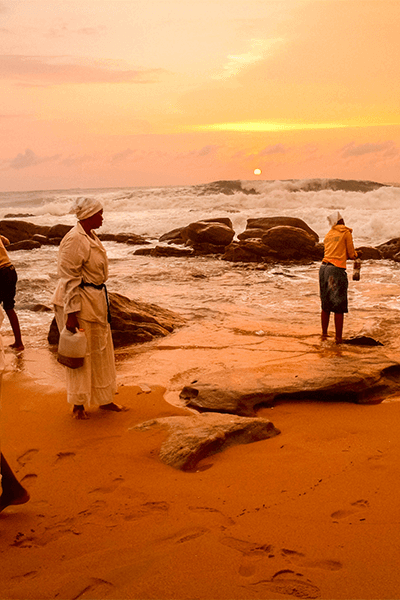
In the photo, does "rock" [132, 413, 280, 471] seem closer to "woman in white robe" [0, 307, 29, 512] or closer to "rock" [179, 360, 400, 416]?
"rock" [179, 360, 400, 416]

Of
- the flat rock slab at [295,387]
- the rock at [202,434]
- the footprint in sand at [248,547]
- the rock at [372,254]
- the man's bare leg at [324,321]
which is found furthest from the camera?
the rock at [372,254]

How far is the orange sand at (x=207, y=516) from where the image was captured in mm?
2611

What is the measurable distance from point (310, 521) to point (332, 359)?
3027 millimetres

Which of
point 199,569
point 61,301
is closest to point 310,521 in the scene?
point 199,569

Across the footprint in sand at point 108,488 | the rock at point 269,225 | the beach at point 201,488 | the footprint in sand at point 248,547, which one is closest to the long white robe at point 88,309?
the beach at point 201,488

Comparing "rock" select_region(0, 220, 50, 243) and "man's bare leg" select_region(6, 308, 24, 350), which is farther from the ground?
"rock" select_region(0, 220, 50, 243)

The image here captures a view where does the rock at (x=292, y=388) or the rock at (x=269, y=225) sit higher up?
the rock at (x=269, y=225)

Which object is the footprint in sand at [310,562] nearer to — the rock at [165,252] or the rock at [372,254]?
the rock at [372,254]

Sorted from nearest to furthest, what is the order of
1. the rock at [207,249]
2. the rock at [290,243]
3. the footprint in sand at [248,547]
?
1. the footprint in sand at [248,547]
2. the rock at [290,243]
3. the rock at [207,249]

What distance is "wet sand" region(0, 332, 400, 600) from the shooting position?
2613 mm

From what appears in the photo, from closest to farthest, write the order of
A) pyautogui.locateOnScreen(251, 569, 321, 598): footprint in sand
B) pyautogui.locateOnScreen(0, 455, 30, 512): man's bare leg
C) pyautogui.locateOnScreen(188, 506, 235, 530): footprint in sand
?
1. pyautogui.locateOnScreen(251, 569, 321, 598): footprint in sand
2. pyautogui.locateOnScreen(188, 506, 235, 530): footprint in sand
3. pyautogui.locateOnScreen(0, 455, 30, 512): man's bare leg

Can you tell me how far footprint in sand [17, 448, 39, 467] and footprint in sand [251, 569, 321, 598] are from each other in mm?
2092

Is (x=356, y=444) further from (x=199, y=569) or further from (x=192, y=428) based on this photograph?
(x=199, y=569)

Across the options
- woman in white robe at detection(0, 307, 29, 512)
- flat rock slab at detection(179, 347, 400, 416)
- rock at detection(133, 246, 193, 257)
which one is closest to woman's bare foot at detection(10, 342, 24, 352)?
flat rock slab at detection(179, 347, 400, 416)
